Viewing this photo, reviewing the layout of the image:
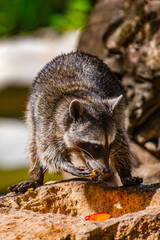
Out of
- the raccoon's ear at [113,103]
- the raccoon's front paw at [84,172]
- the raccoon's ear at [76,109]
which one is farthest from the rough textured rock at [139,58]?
the raccoon's front paw at [84,172]

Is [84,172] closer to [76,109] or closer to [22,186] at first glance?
[76,109]

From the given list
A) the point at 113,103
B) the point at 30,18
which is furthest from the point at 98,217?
the point at 30,18

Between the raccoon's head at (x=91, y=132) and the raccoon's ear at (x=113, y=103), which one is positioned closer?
the raccoon's head at (x=91, y=132)

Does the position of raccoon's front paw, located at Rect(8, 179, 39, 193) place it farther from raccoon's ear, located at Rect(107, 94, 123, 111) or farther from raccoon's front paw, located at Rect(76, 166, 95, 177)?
raccoon's ear, located at Rect(107, 94, 123, 111)

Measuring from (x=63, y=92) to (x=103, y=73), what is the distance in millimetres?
763

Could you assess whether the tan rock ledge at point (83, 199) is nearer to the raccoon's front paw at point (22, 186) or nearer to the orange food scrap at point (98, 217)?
the raccoon's front paw at point (22, 186)

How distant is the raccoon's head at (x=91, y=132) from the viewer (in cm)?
429

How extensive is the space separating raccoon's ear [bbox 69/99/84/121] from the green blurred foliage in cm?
962

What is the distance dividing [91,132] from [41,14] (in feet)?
34.8

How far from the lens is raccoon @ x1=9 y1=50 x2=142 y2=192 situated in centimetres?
437

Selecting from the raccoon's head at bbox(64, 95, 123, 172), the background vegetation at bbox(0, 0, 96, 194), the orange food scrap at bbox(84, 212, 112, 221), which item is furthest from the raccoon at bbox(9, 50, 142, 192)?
the background vegetation at bbox(0, 0, 96, 194)

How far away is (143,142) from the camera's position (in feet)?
24.6

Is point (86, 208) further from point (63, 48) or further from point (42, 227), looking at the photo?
point (63, 48)

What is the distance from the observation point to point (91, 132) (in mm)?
4355
